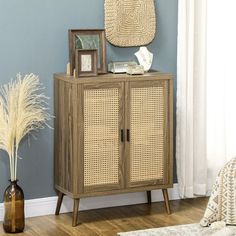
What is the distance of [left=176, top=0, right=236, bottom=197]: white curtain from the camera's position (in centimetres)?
561

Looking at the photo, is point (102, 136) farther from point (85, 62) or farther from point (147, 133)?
point (85, 62)

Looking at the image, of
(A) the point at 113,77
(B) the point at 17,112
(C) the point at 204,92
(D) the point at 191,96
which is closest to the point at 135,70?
(A) the point at 113,77

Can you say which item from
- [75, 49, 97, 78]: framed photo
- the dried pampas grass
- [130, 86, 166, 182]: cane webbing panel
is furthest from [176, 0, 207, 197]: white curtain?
the dried pampas grass

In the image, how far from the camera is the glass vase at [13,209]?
4922mm

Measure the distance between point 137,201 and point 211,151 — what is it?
2.50 feet

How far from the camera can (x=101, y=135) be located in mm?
5086

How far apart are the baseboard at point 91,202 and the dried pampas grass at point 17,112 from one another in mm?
393

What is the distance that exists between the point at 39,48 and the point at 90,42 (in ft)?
1.20

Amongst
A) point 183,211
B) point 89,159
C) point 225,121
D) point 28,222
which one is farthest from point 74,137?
point 225,121

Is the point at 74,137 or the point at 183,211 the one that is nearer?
the point at 74,137

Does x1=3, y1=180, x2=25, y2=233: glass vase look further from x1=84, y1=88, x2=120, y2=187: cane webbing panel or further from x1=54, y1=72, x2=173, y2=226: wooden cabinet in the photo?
x1=84, y1=88, x2=120, y2=187: cane webbing panel

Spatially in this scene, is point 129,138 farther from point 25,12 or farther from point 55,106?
point 25,12

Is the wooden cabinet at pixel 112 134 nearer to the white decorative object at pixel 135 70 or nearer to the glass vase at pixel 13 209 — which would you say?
the white decorative object at pixel 135 70

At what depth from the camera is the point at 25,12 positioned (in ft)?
16.7
